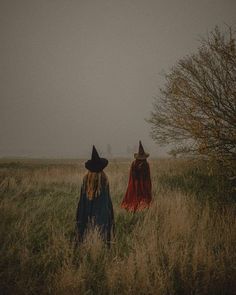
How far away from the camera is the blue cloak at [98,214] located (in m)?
4.82

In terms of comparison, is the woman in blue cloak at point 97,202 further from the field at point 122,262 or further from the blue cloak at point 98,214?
the field at point 122,262

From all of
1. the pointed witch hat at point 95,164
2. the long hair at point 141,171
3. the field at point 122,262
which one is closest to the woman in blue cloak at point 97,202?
the pointed witch hat at point 95,164

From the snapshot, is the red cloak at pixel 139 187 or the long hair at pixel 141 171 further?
the long hair at pixel 141 171

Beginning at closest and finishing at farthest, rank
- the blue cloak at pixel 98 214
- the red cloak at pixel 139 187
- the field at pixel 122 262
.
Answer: the field at pixel 122 262 → the blue cloak at pixel 98 214 → the red cloak at pixel 139 187

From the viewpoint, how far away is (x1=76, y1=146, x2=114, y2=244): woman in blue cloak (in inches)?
190

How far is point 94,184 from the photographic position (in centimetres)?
485

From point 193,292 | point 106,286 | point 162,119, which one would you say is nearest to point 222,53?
point 162,119

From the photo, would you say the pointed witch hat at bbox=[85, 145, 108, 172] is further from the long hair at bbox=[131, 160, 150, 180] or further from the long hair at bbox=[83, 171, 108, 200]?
the long hair at bbox=[131, 160, 150, 180]

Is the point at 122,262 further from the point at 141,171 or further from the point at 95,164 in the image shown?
the point at 141,171

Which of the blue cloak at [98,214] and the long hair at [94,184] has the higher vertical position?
the long hair at [94,184]

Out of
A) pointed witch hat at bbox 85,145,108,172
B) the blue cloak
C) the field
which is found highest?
pointed witch hat at bbox 85,145,108,172

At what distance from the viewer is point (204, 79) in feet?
23.7

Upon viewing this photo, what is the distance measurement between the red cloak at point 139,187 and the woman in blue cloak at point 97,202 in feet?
9.07

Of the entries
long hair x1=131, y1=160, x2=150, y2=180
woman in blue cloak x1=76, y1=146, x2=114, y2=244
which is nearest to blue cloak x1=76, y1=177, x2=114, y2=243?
woman in blue cloak x1=76, y1=146, x2=114, y2=244
